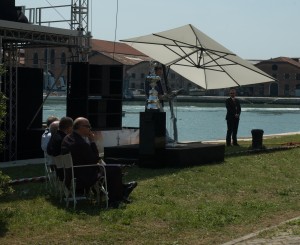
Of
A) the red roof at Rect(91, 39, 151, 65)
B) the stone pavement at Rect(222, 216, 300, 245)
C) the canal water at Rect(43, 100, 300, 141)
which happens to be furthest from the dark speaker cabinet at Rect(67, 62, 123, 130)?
the red roof at Rect(91, 39, 151, 65)

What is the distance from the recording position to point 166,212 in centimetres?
848

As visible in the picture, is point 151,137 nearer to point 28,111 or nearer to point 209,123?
point 28,111

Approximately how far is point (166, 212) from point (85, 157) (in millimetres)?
1285

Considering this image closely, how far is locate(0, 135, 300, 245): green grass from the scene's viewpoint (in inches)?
282

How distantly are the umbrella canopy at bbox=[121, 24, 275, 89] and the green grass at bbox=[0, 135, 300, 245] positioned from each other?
4770mm

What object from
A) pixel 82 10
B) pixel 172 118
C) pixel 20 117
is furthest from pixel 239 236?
pixel 82 10

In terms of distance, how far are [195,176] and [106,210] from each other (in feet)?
12.6

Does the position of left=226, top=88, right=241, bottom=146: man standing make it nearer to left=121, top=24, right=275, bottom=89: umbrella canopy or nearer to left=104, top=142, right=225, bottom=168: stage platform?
left=121, top=24, right=275, bottom=89: umbrella canopy

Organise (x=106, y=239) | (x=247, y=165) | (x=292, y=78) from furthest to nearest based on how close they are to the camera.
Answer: (x=292, y=78)
(x=247, y=165)
(x=106, y=239)

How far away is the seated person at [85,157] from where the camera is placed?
8.51 meters

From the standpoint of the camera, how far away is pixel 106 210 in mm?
8383

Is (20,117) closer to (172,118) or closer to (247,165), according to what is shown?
(172,118)

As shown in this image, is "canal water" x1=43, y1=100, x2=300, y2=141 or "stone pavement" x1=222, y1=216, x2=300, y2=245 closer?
"stone pavement" x1=222, y1=216, x2=300, y2=245

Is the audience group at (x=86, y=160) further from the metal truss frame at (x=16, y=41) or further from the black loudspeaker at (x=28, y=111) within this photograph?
the black loudspeaker at (x=28, y=111)
